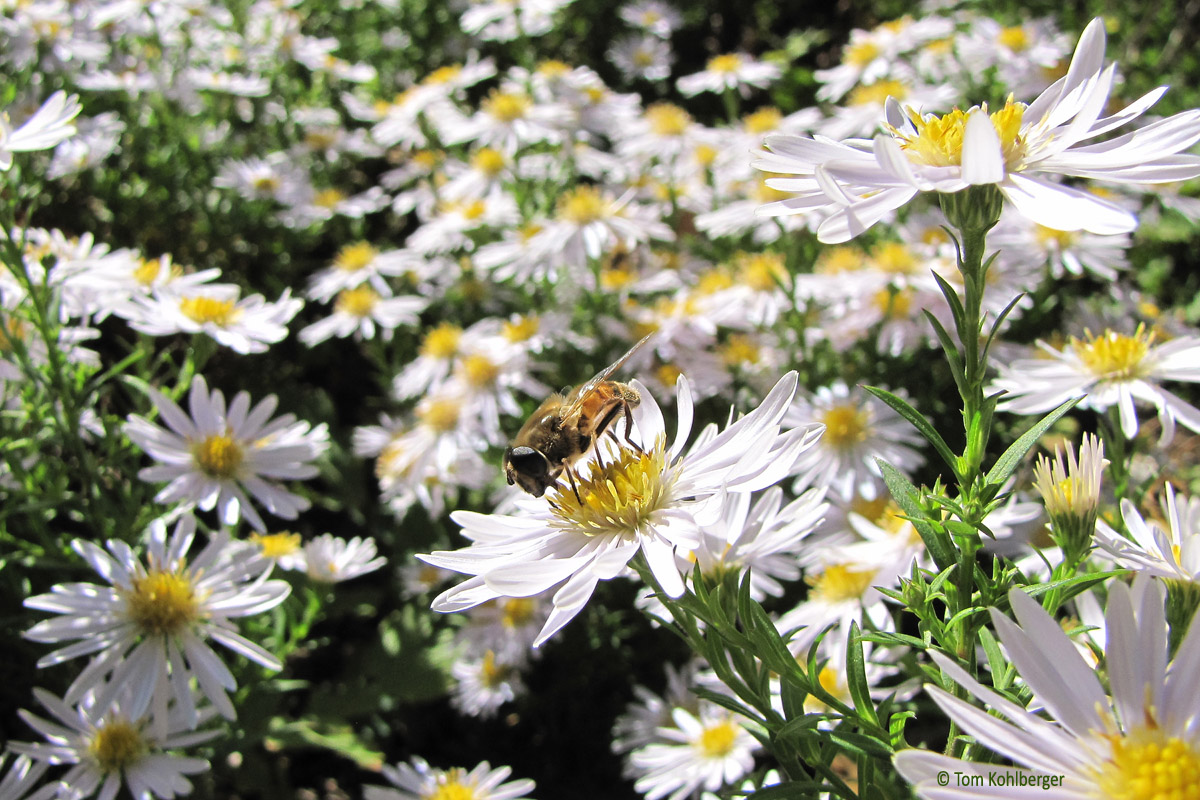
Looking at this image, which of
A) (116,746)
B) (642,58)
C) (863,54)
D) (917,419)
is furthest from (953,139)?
(642,58)

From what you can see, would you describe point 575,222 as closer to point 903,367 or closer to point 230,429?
point 903,367

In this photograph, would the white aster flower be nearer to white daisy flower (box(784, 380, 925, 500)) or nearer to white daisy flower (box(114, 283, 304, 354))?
white daisy flower (box(784, 380, 925, 500))

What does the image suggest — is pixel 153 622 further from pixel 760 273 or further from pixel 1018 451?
pixel 760 273

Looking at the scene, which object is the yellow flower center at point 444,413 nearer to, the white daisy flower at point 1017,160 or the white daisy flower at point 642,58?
the white daisy flower at point 1017,160

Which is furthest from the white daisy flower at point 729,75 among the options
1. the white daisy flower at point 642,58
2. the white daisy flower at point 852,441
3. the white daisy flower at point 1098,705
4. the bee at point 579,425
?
the white daisy flower at point 1098,705

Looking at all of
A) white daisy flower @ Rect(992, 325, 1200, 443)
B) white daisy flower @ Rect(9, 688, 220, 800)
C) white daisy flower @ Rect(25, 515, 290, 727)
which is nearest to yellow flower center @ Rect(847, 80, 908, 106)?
white daisy flower @ Rect(992, 325, 1200, 443)

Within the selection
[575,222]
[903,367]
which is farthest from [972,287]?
[575,222]

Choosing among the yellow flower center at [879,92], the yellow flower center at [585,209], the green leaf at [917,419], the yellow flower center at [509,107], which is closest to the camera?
the green leaf at [917,419]
